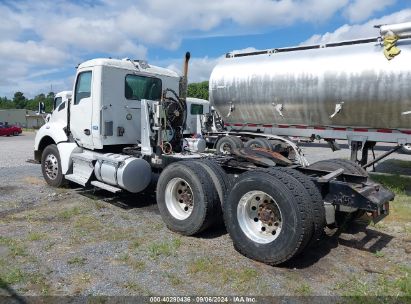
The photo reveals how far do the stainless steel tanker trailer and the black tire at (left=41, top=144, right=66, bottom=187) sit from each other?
5.39 meters

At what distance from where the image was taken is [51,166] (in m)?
8.80

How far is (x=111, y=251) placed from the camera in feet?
16.3

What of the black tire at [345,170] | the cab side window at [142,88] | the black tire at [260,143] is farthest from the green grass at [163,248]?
the black tire at [260,143]

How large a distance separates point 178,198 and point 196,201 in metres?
0.60

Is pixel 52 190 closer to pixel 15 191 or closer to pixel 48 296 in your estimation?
pixel 15 191

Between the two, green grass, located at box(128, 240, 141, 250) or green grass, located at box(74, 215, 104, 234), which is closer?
green grass, located at box(128, 240, 141, 250)

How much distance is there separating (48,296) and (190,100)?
64.2 ft

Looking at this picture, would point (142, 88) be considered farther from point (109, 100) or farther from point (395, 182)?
point (395, 182)

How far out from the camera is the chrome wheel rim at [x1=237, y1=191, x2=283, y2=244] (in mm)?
4660

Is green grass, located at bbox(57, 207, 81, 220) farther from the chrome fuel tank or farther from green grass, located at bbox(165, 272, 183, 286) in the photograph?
the chrome fuel tank

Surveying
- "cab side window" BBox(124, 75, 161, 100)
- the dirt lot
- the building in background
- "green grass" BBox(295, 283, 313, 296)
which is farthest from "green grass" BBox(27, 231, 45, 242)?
the building in background

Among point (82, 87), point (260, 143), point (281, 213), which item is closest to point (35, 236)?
point (281, 213)

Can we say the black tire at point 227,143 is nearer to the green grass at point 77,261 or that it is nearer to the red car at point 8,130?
the green grass at point 77,261

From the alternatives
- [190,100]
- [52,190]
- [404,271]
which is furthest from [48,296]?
[190,100]
